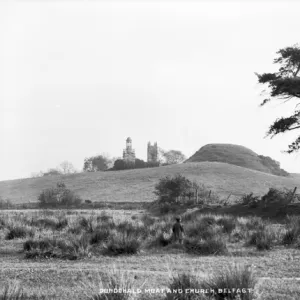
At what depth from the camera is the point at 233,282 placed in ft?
21.0

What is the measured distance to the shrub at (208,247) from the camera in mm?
12879

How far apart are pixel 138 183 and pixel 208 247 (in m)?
75.9

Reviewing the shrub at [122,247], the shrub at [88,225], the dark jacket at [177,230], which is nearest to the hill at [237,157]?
the shrub at [88,225]

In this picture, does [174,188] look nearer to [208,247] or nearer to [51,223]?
[51,223]

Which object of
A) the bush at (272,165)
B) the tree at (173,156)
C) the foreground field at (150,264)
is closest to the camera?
the foreground field at (150,264)

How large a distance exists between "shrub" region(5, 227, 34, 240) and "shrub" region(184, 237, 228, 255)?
773 centimetres

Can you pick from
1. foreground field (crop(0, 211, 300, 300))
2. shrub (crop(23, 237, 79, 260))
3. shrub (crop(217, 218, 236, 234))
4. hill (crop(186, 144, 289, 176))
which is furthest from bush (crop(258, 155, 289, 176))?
shrub (crop(23, 237, 79, 260))

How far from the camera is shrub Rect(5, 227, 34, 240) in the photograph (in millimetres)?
18031

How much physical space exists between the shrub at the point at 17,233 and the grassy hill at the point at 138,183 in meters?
51.2

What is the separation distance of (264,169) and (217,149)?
20940 mm

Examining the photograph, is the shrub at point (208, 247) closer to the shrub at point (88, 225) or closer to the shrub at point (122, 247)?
the shrub at point (122, 247)

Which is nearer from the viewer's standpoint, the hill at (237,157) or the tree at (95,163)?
the hill at (237,157)

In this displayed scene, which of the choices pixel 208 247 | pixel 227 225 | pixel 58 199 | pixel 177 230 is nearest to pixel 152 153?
pixel 58 199

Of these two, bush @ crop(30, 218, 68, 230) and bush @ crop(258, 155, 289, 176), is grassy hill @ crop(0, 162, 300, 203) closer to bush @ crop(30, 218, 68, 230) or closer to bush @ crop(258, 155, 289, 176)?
bush @ crop(30, 218, 68, 230)
